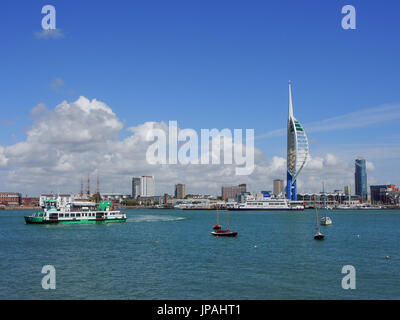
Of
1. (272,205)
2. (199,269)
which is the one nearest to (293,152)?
(272,205)

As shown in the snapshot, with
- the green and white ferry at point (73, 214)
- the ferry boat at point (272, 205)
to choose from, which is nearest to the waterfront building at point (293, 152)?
the ferry boat at point (272, 205)

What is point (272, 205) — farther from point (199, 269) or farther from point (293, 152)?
point (199, 269)

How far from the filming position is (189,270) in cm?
3045

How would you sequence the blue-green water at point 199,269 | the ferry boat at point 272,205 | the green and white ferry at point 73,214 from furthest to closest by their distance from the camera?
the ferry boat at point 272,205 → the green and white ferry at point 73,214 → the blue-green water at point 199,269

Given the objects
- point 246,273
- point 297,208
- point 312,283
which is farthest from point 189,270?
point 297,208

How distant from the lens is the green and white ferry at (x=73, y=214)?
7694 centimetres

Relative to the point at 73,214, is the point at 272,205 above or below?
below

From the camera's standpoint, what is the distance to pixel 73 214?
258 ft

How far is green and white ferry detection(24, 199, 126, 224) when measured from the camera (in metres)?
76.9

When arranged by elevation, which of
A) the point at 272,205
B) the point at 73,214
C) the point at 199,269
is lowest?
the point at 272,205

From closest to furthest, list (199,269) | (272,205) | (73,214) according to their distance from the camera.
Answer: (199,269) → (73,214) → (272,205)

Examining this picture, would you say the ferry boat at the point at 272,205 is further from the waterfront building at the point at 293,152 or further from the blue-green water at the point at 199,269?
the blue-green water at the point at 199,269
